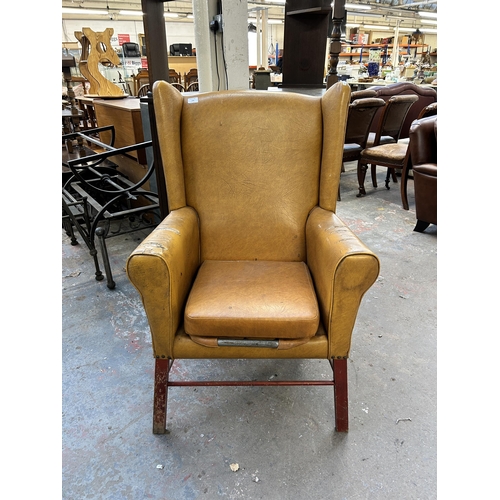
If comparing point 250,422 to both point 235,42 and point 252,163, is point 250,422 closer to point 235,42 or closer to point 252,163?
point 252,163

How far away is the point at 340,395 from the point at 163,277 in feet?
2.31

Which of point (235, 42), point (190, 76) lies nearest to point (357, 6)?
point (190, 76)

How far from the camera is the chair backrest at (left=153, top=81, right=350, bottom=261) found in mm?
1391

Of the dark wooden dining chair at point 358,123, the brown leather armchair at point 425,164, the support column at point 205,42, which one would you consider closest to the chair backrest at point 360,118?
the dark wooden dining chair at point 358,123

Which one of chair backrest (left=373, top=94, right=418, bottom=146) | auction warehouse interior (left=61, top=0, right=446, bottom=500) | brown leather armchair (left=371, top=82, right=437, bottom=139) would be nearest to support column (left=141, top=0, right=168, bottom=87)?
auction warehouse interior (left=61, top=0, right=446, bottom=500)

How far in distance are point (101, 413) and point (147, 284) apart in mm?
619

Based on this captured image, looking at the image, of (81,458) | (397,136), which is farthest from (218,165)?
(397,136)

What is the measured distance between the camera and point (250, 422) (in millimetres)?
1252

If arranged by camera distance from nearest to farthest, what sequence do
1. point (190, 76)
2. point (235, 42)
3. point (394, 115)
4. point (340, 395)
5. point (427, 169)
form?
point (340, 395) → point (235, 42) → point (427, 169) → point (394, 115) → point (190, 76)

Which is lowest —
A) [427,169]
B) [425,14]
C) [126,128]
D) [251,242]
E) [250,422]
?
[250,422]

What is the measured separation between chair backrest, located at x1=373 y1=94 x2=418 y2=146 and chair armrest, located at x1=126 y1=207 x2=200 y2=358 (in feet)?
9.84

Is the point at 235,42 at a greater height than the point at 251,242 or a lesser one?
greater

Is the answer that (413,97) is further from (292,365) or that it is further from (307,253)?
(292,365)

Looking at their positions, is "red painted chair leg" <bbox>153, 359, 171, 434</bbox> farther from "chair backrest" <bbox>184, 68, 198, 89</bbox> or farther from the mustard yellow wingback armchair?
"chair backrest" <bbox>184, 68, 198, 89</bbox>
